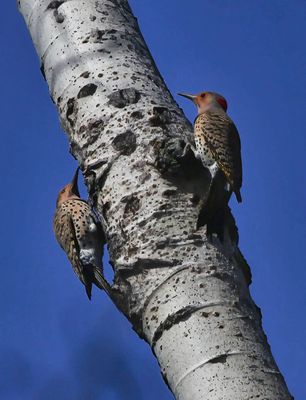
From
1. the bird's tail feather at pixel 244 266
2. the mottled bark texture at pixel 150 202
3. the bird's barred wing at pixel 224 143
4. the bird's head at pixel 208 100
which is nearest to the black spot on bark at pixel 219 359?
the mottled bark texture at pixel 150 202

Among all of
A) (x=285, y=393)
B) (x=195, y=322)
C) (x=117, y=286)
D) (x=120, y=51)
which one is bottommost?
(x=285, y=393)

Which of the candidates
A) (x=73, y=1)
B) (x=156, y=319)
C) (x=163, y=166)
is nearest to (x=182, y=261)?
(x=156, y=319)

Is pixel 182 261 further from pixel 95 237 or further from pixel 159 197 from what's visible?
pixel 95 237

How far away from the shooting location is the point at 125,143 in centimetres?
312

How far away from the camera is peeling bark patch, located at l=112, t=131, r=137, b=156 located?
10.3 feet

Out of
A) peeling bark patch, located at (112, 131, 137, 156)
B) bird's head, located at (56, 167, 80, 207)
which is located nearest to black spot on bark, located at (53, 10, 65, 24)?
peeling bark patch, located at (112, 131, 137, 156)

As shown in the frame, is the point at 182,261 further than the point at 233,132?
No

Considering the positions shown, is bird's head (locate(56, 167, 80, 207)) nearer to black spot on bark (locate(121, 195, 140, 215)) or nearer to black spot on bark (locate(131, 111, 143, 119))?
black spot on bark (locate(131, 111, 143, 119))

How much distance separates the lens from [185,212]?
286 cm

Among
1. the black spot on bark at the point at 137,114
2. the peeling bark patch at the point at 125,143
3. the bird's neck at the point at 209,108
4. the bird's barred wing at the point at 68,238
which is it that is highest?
the bird's neck at the point at 209,108

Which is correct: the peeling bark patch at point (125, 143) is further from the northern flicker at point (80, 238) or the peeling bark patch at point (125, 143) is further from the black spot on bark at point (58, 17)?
the northern flicker at point (80, 238)

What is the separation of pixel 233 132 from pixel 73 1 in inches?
39.8

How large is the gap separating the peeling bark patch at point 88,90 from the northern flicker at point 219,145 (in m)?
0.42

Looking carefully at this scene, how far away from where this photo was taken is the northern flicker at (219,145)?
3447 mm
